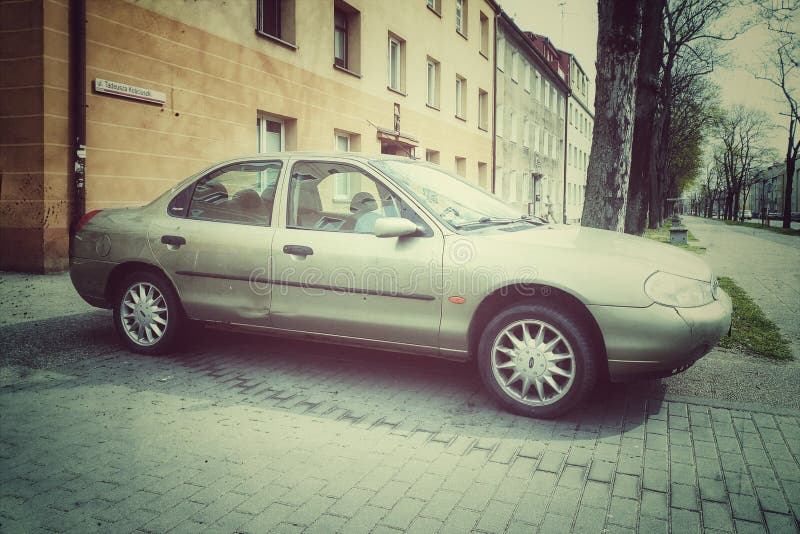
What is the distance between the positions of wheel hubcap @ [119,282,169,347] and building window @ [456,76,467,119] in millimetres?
20456

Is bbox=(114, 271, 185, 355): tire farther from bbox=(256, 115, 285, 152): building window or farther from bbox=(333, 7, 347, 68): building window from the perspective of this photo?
bbox=(333, 7, 347, 68): building window

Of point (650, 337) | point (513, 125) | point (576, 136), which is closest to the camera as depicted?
point (650, 337)

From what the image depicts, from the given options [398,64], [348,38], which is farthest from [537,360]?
[398,64]

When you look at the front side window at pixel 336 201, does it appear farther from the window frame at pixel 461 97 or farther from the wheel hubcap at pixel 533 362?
the window frame at pixel 461 97

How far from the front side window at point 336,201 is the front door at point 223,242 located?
208 mm

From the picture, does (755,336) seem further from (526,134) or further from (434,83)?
(526,134)

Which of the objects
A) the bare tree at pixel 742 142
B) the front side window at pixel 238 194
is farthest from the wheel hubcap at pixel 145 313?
the bare tree at pixel 742 142

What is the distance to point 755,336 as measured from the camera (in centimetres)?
603

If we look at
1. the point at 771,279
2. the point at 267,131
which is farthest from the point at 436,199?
the point at 267,131

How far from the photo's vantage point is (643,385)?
454 centimetres

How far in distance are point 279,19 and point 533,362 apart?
12247 mm

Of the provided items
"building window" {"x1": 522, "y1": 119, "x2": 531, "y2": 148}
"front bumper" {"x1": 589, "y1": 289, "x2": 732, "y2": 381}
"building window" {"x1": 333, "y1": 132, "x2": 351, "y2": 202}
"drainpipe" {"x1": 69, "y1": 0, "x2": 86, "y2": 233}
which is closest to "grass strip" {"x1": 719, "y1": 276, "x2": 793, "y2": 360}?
"front bumper" {"x1": 589, "y1": 289, "x2": 732, "y2": 381}

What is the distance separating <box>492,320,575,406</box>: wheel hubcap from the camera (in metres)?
3.79

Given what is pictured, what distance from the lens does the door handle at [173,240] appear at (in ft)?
16.2
